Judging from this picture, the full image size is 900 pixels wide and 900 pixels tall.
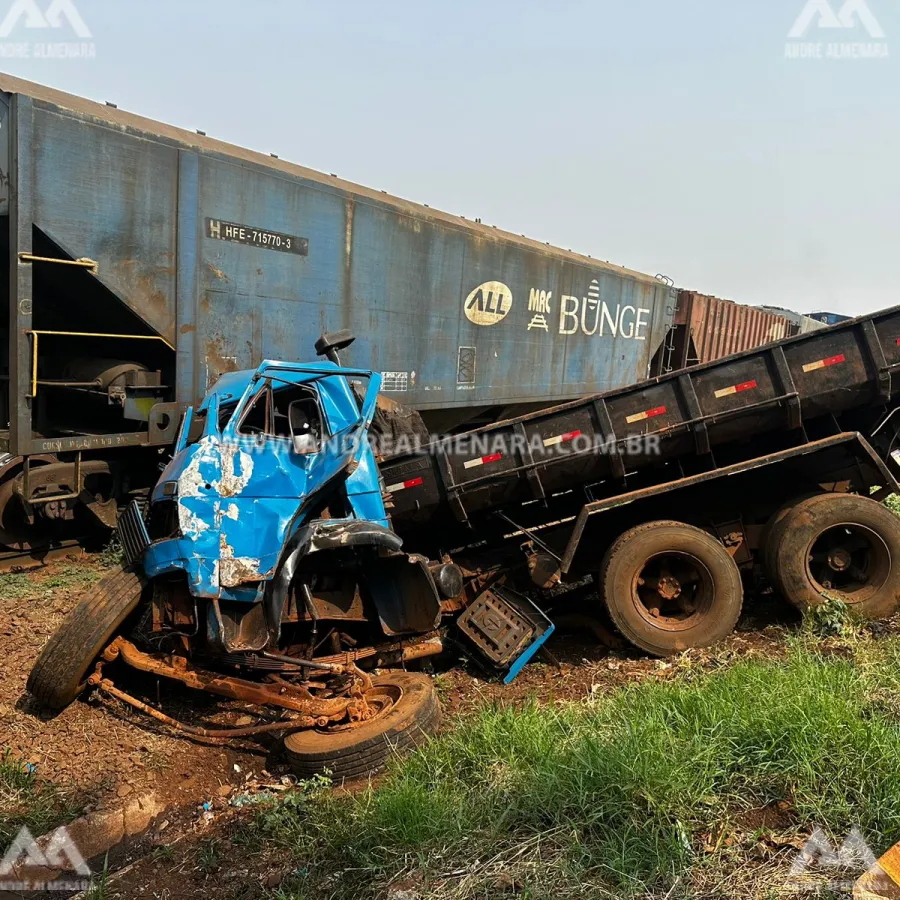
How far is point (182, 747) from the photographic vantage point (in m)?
3.91

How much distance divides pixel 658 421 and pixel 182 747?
3.64 meters

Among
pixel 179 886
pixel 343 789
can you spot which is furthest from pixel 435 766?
pixel 179 886

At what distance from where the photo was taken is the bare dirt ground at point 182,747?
2.91m

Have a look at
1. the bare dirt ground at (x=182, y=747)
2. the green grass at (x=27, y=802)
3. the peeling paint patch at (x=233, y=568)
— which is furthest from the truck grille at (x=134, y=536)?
the green grass at (x=27, y=802)

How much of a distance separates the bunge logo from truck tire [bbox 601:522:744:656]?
5543mm

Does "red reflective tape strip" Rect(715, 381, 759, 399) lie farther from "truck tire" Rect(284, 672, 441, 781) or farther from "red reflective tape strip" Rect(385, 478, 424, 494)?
"truck tire" Rect(284, 672, 441, 781)

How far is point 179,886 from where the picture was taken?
279cm

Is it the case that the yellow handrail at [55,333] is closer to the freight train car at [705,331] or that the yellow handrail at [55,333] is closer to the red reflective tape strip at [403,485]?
the red reflective tape strip at [403,485]

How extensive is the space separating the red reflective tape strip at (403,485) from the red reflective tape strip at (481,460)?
13.7 inches

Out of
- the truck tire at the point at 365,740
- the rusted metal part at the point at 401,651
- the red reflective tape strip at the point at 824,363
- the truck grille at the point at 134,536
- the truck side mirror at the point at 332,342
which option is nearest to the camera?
the truck tire at the point at 365,740

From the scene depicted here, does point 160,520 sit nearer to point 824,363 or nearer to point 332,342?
point 332,342

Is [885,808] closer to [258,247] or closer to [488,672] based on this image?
[488,672]

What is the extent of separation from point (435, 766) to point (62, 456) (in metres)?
4.89

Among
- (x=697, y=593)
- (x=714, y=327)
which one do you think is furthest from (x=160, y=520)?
(x=714, y=327)
